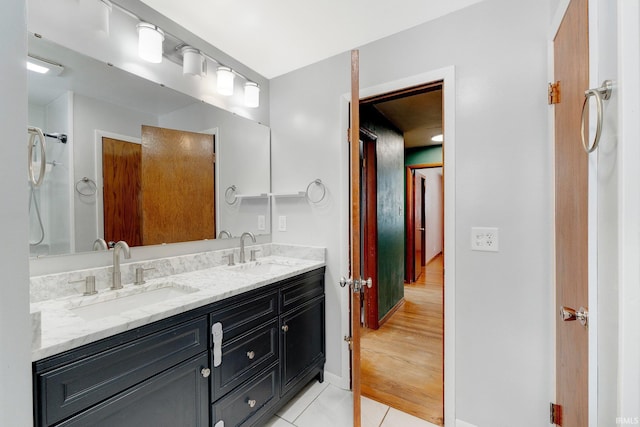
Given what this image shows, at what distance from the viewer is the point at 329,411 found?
1.75 meters

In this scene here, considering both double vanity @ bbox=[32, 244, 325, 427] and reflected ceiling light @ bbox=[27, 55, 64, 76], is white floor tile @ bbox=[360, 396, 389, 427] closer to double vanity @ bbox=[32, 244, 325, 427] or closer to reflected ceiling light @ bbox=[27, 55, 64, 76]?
double vanity @ bbox=[32, 244, 325, 427]

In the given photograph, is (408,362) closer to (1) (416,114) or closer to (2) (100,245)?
(2) (100,245)

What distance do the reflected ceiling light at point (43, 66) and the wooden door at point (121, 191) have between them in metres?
0.32

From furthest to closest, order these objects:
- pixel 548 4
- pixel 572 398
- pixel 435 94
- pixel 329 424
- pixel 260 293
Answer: pixel 435 94 → pixel 329 424 → pixel 260 293 → pixel 548 4 → pixel 572 398

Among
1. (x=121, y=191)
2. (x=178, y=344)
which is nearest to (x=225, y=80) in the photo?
(x=121, y=191)

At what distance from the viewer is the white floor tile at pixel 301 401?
1716 mm

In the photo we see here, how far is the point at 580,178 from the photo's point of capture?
0.94 metres

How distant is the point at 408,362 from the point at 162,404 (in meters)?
1.86

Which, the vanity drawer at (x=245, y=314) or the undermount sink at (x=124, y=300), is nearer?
the undermount sink at (x=124, y=300)

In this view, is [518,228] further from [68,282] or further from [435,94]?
[68,282]

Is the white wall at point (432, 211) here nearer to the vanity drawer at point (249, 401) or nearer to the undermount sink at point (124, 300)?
the vanity drawer at point (249, 401)

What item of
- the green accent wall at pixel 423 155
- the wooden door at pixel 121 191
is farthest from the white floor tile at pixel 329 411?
the green accent wall at pixel 423 155
